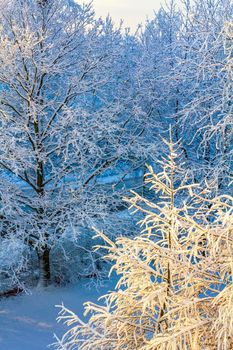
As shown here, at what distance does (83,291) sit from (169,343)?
26.0 ft

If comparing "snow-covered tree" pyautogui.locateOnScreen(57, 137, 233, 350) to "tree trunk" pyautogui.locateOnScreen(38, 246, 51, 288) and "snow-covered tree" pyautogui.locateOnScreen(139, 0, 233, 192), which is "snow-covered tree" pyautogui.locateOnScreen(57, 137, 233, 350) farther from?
"tree trunk" pyautogui.locateOnScreen(38, 246, 51, 288)

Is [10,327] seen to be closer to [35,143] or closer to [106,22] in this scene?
[35,143]

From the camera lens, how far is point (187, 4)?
1270cm

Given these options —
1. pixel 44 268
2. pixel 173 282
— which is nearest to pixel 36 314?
pixel 44 268

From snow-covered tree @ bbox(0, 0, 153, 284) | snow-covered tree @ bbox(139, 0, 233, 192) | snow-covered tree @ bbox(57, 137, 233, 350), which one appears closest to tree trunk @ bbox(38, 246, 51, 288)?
snow-covered tree @ bbox(0, 0, 153, 284)

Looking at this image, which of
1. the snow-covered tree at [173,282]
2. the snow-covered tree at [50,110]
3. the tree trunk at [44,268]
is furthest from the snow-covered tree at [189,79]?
the snow-covered tree at [173,282]

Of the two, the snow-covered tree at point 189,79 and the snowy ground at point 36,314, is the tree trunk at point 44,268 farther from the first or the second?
the snow-covered tree at point 189,79

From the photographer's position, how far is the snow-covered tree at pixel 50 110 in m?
9.14

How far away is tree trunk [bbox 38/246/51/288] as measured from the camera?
11.0 metres

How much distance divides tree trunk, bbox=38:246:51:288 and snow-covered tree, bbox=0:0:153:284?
22 mm

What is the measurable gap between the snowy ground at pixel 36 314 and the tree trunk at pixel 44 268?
275 mm

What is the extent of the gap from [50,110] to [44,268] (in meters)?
4.54

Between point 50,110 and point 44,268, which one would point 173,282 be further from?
point 50,110

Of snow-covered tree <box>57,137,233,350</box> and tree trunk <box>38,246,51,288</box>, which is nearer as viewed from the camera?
snow-covered tree <box>57,137,233,350</box>
